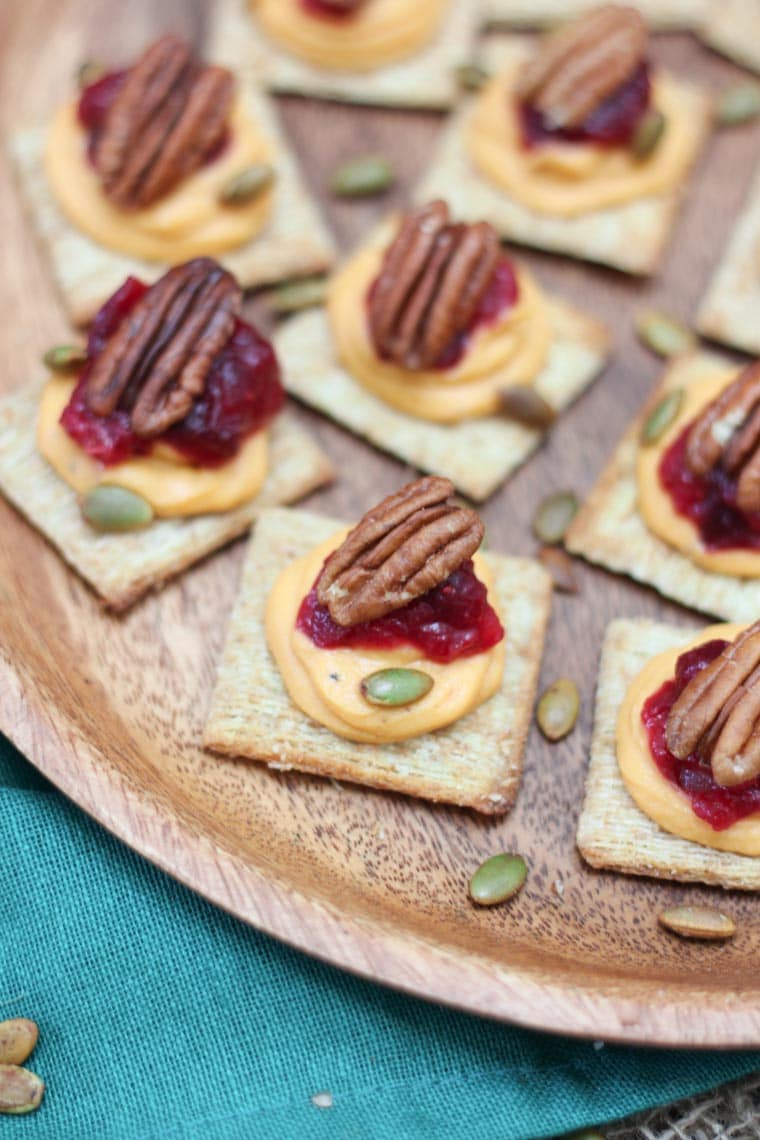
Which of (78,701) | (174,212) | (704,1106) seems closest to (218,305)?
(174,212)

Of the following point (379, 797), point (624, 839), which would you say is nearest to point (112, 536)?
point (379, 797)

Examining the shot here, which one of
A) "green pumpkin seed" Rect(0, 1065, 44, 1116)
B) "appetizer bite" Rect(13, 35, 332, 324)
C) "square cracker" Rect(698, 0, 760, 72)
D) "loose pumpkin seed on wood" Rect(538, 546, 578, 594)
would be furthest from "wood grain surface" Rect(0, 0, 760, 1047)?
"square cracker" Rect(698, 0, 760, 72)

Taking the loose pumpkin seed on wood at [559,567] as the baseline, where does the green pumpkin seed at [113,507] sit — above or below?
above

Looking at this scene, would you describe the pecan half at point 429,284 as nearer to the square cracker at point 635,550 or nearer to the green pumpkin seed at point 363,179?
the square cracker at point 635,550

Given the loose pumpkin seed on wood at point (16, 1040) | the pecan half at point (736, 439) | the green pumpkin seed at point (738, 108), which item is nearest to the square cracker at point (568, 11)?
the green pumpkin seed at point (738, 108)

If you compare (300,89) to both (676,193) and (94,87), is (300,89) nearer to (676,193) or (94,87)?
(94,87)

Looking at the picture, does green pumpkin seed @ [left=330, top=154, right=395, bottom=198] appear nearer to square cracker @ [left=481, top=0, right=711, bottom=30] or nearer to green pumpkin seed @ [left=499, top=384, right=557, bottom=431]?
square cracker @ [left=481, top=0, right=711, bottom=30]

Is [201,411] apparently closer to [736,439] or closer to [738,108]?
[736,439]
